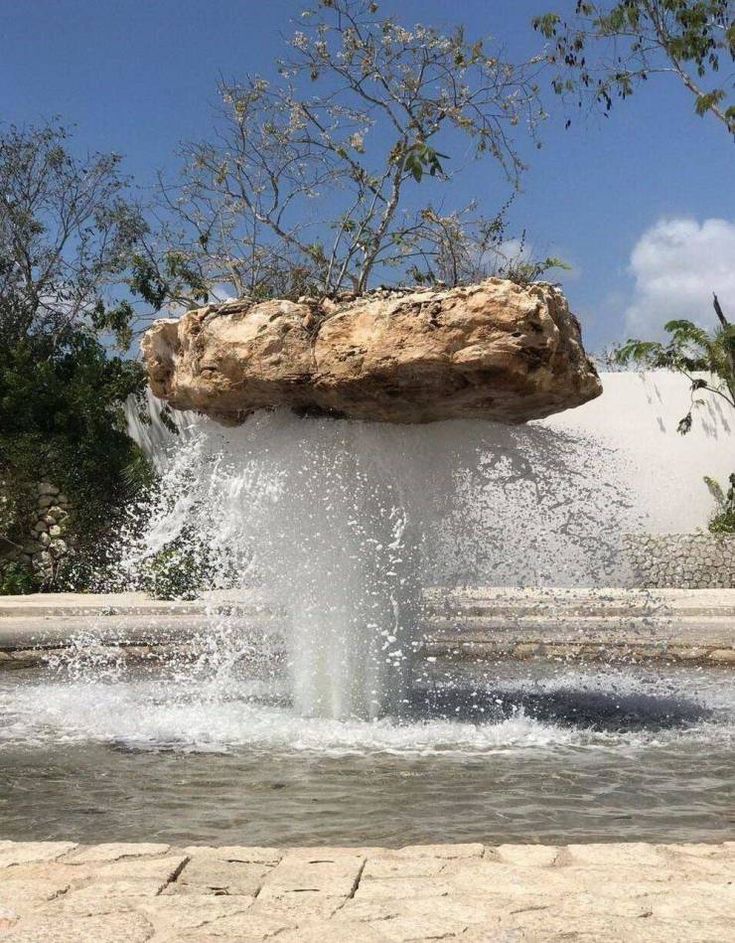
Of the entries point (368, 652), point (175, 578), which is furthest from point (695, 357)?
point (368, 652)

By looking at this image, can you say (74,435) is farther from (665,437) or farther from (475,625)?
(665,437)

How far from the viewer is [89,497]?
16609mm

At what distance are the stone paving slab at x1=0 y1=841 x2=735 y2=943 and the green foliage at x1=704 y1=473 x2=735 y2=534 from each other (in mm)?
15714

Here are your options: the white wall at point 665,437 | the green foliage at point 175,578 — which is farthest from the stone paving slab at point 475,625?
the white wall at point 665,437

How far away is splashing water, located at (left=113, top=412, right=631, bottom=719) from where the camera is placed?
5.51 meters

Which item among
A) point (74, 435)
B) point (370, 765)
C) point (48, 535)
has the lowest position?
point (370, 765)

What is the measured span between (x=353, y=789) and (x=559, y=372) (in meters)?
1.92

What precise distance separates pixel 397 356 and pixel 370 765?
168 centimetres

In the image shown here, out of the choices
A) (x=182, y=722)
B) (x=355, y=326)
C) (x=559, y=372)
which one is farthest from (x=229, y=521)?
(x=559, y=372)

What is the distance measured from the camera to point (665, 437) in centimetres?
1923

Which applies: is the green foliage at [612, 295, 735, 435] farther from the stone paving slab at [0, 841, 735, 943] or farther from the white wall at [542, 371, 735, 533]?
the stone paving slab at [0, 841, 735, 943]

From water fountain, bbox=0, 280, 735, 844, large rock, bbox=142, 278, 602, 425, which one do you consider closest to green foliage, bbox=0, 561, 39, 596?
water fountain, bbox=0, 280, 735, 844

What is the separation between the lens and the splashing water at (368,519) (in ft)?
18.1

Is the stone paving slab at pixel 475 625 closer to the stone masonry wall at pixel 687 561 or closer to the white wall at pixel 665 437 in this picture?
the stone masonry wall at pixel 687 561
